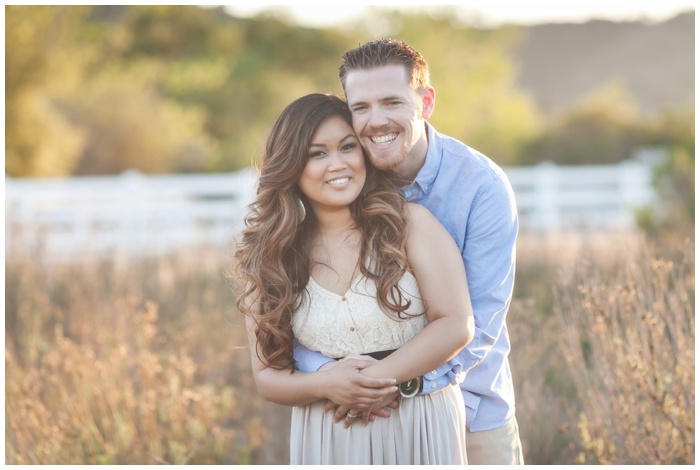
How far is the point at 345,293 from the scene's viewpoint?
9.92ft

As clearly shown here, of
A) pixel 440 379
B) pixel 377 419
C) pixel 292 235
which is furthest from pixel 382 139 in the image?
pixel 377 419

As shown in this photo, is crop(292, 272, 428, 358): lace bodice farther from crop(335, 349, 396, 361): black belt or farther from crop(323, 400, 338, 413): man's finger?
crop(323, 400, 338, 413): man's finger

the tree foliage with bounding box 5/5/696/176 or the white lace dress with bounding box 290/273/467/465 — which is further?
the tree foliage with bounding box 5/5/696/176

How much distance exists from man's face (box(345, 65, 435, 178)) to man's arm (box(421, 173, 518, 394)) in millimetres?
315

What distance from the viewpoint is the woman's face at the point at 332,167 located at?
10.0 ft

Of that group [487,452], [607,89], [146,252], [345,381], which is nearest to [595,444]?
[487,452]

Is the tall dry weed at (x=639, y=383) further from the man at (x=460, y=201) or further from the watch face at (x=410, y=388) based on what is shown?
the watch face at (x=410, y=388)

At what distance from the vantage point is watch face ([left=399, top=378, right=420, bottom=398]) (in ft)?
9.85

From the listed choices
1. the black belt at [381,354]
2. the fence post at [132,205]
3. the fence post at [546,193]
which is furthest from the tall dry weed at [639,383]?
the fence post at [546,193]

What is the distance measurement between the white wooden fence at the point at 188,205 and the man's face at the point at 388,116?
240 inches

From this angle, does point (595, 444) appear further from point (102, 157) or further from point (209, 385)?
point (102, 157)

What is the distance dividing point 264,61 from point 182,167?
12.0m

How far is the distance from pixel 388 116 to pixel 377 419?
1.04 metres

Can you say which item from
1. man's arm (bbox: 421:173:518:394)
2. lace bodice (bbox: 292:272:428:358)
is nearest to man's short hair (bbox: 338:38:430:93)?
man's arm (bbox: 421:173:518:394)
